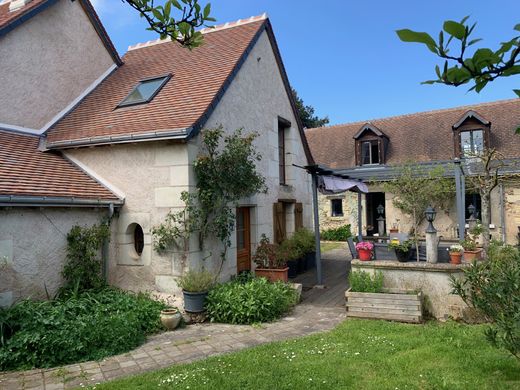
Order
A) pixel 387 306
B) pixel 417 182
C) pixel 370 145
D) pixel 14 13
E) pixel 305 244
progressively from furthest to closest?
pixel 370 145
pixel 417 182
pixel 305 244
pixel 14 13
pixel 387 306

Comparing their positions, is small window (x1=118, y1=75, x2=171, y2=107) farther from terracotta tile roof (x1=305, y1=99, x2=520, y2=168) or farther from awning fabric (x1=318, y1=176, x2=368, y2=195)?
terracotta tile roof (x1=305, y1=99, x2=520, y2=168)

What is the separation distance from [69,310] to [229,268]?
3705 millimetres

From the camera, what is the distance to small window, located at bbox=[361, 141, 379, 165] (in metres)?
22.0

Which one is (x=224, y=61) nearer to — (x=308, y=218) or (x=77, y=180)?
(x=77, y=180)

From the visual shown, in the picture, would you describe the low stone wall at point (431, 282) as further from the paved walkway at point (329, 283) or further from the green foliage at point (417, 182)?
the green foliage at point (417, 182)

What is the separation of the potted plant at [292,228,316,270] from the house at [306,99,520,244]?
4827mm

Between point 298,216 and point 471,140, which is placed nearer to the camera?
point 298,216

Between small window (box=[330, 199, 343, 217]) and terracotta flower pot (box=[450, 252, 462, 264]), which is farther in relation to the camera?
small window (box=[330, 199, 343, 217])

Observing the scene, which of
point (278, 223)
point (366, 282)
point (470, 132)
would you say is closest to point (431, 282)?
point (366, 282)

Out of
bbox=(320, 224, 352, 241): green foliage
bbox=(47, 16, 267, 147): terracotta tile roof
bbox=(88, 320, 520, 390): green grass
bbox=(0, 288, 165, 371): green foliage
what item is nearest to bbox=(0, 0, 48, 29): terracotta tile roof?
bbox=(47, 16, 267, 147): terracotta tile roof

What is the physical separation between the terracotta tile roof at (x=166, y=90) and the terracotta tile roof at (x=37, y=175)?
0.56 m

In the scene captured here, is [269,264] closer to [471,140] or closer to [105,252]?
[105,252]

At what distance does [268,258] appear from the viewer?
31.0 feet

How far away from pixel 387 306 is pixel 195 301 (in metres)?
3.56
